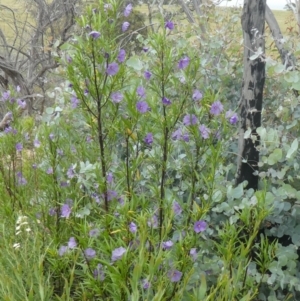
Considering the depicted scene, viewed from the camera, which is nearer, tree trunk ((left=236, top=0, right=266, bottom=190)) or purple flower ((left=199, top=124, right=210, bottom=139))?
purple flower ((left=199, top=124, right=210, bottom=139))

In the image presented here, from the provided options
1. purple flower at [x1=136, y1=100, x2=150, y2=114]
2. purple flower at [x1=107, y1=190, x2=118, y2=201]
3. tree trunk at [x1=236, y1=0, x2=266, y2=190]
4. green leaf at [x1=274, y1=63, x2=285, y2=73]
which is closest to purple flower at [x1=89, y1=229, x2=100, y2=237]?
purple flower at [x1=107, y1=190, x2=118, y2=201]

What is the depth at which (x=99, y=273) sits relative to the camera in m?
1.76

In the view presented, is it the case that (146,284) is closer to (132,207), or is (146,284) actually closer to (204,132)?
(132,207)

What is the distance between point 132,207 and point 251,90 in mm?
1196

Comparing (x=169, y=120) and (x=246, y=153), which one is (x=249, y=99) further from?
(x=169, y=120)

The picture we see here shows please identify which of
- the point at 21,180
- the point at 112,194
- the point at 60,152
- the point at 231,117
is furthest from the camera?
the point at 21,180

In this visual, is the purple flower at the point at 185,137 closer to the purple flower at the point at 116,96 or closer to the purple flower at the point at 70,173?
the purple flower at the point at 116,96

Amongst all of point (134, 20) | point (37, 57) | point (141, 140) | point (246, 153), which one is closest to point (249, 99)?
point (246, 153)

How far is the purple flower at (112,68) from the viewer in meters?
1.94

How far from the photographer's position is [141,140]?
2141 mm

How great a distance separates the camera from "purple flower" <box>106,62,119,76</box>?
194 centimetres

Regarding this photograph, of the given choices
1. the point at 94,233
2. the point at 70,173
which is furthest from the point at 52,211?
the point at 94,233

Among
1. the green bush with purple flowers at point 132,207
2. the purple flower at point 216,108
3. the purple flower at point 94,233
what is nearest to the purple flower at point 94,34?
the green bush with purple flowers at point 132,207

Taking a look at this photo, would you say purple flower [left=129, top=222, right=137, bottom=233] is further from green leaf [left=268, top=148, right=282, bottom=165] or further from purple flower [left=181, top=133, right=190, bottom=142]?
green leaf [left=268, top=148, right=282, bottom=165]
